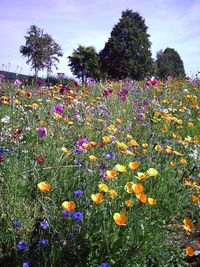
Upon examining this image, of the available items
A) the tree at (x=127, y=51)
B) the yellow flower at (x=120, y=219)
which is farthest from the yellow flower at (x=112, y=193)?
the tree at (x=127, y=51)

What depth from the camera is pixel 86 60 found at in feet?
141

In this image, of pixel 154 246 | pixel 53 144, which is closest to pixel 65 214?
pixel 154 246

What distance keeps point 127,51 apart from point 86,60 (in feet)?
18.1

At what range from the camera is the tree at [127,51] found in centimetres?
3931

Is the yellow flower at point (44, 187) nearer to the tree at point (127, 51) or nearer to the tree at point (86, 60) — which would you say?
the tree at point (127, 51)

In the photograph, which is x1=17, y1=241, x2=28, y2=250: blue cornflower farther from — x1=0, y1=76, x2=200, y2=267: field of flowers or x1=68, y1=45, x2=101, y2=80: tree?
x1=68, y1=45, x2=101, y2=80: tree

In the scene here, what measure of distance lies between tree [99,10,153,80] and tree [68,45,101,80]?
820 millimetres

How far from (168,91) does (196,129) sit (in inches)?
91.6

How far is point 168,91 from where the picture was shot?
25.5 feet

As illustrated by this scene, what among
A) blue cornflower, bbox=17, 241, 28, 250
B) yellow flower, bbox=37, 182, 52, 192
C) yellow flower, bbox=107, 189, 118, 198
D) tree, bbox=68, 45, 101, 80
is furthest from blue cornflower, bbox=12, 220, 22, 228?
tree, bbox=68, 45, 101, 80

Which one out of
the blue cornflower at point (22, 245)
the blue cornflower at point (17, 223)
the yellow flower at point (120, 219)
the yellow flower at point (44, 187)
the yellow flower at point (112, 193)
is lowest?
the blue cornflower at point (22, 245)

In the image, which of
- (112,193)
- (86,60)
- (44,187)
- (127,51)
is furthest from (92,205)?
(86,60)

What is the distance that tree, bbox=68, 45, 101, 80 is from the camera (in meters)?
41.8

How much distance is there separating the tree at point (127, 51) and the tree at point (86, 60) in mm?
820
